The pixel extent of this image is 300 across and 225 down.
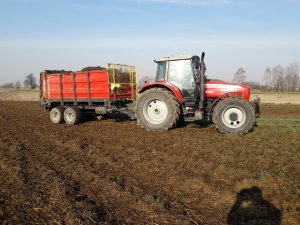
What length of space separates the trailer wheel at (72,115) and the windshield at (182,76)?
4.38m

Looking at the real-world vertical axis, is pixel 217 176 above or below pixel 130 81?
below

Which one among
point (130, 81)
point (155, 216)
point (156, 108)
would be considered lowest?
point (155, 216)

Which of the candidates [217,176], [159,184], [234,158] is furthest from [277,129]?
[159,184]

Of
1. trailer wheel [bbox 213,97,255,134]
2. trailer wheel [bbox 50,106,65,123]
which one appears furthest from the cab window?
trailer wheel [bbox 50,106,65,123]

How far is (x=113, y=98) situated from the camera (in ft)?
38.6

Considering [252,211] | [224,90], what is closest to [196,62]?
[224,90]

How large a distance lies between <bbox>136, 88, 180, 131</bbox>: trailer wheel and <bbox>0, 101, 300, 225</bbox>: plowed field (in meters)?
0.99

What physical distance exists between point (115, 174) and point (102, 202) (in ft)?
4.17

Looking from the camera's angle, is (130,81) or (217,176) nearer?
(217,176)

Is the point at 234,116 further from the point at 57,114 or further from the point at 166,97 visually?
A: the point at 57,114

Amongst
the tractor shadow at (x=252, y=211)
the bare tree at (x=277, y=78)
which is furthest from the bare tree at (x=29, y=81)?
the tractor shadow at (x=252, y=211)

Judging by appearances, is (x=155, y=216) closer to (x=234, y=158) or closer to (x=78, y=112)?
(x=234, y=158)

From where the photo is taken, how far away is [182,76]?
10.2 meters

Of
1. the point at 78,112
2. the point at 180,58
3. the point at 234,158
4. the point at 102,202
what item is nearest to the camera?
the point at 102,202
